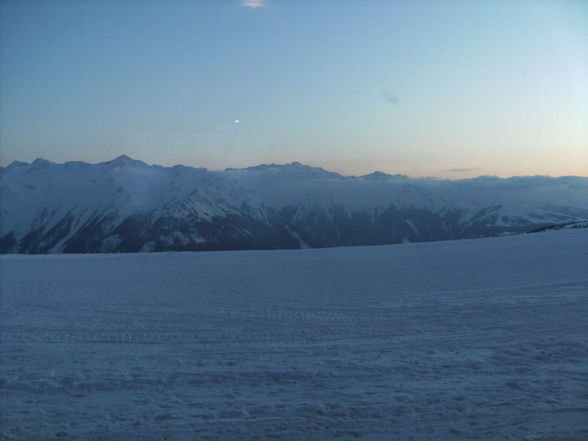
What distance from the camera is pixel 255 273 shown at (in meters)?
20.8

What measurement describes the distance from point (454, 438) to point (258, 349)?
14.0 feet

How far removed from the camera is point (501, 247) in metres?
27.0

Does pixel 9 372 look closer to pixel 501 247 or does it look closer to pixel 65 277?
pixel 65 277

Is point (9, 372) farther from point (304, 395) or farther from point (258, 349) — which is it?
point (304, 395)

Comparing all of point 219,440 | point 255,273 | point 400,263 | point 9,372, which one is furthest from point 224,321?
point 400,263

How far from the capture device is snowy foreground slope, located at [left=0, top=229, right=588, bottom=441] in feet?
19.6

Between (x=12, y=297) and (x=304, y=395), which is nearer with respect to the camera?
(x=304, y=395)

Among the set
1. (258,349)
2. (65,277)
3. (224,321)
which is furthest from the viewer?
(65,277)

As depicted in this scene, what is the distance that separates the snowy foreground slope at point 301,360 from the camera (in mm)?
5965

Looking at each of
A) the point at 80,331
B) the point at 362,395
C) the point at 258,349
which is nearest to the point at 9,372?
the point at 80,331

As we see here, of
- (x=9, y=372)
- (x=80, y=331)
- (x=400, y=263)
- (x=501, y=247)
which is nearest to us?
(x=9, y=372)

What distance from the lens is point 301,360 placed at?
27.0 ft

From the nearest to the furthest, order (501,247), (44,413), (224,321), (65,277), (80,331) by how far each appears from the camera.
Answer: (44,413), (80,331), (224,321), (65,277), (501,247)

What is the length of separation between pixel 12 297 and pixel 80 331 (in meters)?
5.91
